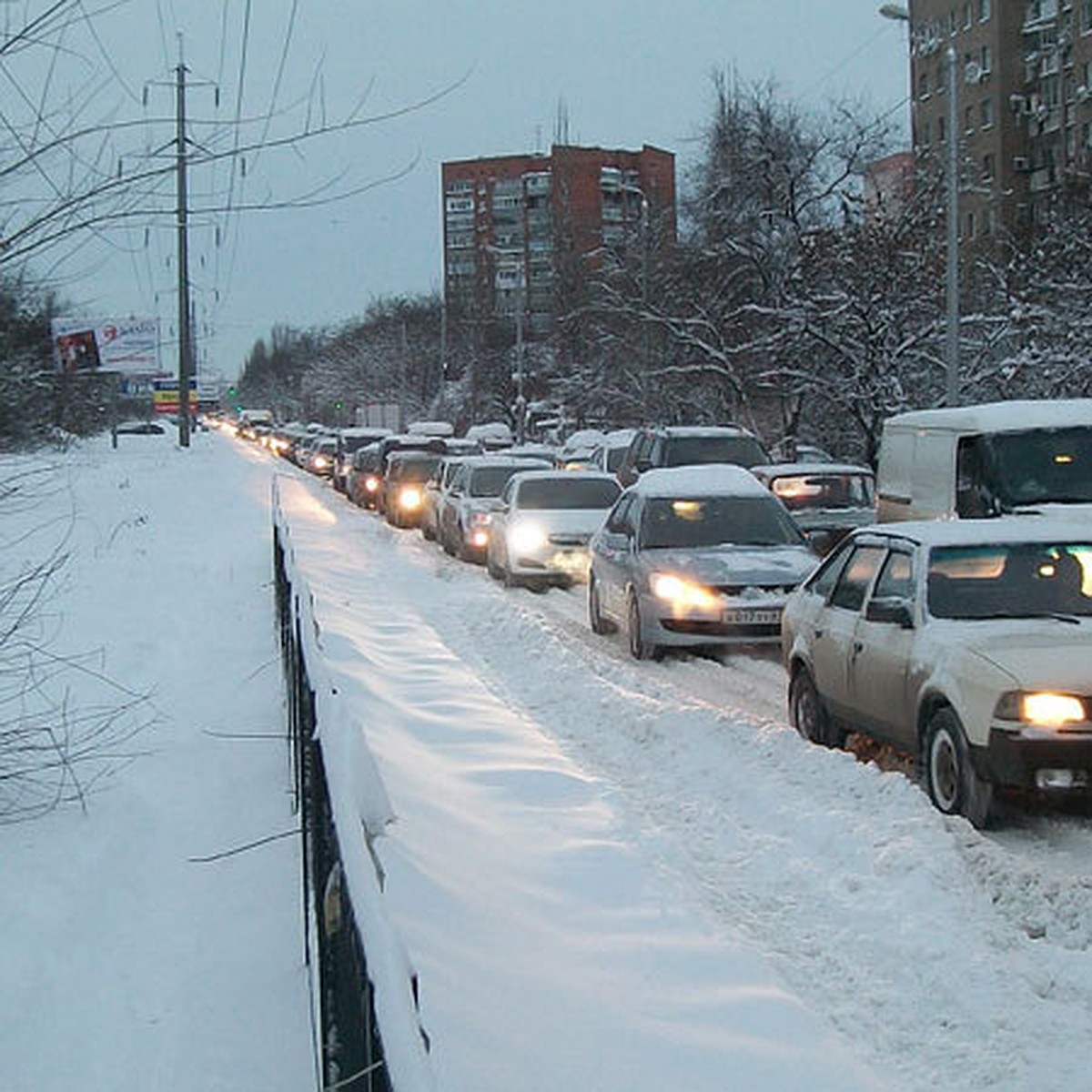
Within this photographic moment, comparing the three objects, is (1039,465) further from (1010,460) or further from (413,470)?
(413,470)

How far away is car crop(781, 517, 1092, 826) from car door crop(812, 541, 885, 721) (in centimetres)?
1

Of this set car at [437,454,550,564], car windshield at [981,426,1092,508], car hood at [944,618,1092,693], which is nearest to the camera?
car hood at [944,618,1092,693]

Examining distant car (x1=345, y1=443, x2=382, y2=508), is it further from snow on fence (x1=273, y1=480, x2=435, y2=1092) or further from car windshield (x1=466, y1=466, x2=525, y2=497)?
snow on fence (x1=273, y1=480, x2=435, y2=1092)

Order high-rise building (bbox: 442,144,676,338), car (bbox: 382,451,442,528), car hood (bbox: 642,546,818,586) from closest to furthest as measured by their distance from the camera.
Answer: car hood (bbox: 642,546,818,586) < car (bbox: 382,451,442,528) < high-rise building (bbox: 442,144,676,338)

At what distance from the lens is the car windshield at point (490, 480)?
26672mm

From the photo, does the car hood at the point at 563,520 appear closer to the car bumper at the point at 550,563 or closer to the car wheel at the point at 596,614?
the car bumper at the point at 550,563

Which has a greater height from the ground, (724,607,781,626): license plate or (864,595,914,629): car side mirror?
(864,595,914,629): car side mirror

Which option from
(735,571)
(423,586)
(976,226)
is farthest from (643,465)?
(976,226)

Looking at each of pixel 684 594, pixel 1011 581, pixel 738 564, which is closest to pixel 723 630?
pixel 684 594

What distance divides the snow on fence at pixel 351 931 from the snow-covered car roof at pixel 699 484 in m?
10.6

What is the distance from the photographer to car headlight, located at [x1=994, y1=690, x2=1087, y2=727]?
299 inches

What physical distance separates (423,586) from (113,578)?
400 cm

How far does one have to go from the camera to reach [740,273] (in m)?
39.8

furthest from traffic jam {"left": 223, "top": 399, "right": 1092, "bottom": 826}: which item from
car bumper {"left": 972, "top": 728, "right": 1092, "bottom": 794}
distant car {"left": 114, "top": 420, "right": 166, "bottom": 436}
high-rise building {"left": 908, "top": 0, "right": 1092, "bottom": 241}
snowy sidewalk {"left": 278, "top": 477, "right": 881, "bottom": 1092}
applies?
distant car {"left": 114, "top": 420, "right": 166, "bottom": 436}
